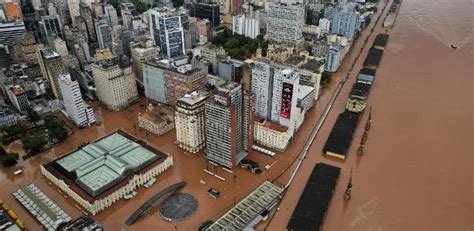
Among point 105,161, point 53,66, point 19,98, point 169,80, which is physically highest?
point 53,66

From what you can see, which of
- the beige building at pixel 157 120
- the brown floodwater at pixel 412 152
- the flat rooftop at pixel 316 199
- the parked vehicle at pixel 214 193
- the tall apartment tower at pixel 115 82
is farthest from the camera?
the tall apartment tower at pixel 115 82

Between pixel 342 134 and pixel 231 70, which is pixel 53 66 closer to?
pixel 231 70

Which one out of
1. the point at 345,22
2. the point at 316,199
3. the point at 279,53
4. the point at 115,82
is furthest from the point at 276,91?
the point at 345,22

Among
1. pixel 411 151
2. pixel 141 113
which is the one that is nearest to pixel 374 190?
pixel 411 151

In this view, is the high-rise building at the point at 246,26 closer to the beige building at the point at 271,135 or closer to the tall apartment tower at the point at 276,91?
the tall apartment tower at the point at 276,91

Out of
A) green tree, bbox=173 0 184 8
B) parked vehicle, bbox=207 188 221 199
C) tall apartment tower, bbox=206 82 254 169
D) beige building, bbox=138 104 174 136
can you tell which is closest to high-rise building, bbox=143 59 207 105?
beige building, bbox=138 104 174 136

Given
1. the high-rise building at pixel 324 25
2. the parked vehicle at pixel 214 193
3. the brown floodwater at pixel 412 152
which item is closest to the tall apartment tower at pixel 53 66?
the parked vehicle at pixel 214 193

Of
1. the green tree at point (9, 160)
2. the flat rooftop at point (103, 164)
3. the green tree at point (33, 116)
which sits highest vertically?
the green tree at point (33, 116)

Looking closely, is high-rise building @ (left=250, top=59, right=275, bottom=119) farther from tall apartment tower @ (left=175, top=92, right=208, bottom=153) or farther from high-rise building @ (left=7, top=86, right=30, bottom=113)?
high-rise building @ (left=7, top=86, right=30, bottom=113)
